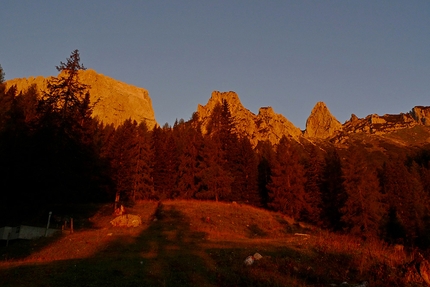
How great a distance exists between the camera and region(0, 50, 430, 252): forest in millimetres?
30625

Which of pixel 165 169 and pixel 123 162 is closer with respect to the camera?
pixel 123 162

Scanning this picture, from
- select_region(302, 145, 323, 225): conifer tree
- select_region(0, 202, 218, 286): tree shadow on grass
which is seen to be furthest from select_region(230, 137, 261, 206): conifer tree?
select_region(0, 202, 218, 286): tree shadow on grass

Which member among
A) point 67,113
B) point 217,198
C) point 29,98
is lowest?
point 217,198

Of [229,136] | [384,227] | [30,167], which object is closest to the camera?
[30,167]

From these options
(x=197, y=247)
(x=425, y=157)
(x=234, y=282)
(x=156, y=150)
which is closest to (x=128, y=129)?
(x=156, y=150)

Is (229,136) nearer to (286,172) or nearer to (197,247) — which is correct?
(286,172)

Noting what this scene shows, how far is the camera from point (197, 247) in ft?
61.8

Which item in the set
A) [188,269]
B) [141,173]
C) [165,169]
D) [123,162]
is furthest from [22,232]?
[165,169]

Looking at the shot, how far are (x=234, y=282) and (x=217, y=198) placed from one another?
41.6 meters

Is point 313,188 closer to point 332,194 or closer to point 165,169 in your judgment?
point 332,194

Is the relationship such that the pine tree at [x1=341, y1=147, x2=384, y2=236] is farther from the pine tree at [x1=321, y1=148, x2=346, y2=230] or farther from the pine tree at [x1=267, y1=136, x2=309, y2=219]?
the pine tree at [x1=267, y1=136, x2=309, y2=219]

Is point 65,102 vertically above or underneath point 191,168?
above

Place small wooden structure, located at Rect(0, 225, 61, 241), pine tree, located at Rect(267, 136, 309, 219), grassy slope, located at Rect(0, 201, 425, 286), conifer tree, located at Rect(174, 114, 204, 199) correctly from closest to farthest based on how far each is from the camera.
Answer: grassy slope, located at Rect(0, 201, 425, 286)
small wooden structure, located at Rect(0, 225, 61, 241)
pine tree, located at Rect(267, 136, 309, 219)
conifer tree, located at Rect(174, 114, 204, 199)

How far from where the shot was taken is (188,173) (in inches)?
2279
